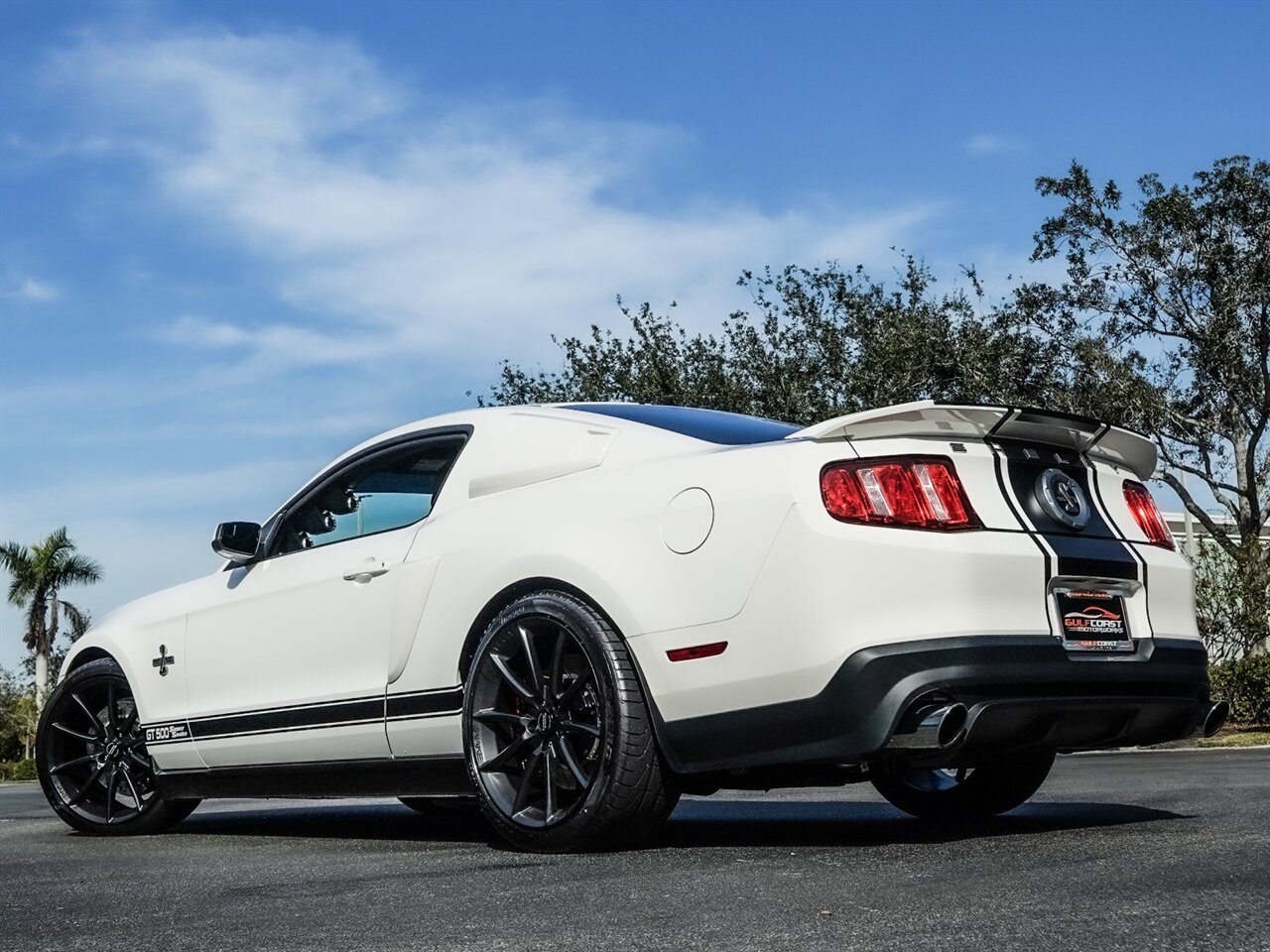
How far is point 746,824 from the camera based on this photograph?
5.92 m

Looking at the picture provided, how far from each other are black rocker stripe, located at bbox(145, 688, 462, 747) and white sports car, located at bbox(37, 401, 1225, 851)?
12 millimetres

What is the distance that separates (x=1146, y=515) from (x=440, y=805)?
11.0ft

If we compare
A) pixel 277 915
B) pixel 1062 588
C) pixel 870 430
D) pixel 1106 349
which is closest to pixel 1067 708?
pixel 1062 588

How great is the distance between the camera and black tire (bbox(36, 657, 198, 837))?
22.1ft

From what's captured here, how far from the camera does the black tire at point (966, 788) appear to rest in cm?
574

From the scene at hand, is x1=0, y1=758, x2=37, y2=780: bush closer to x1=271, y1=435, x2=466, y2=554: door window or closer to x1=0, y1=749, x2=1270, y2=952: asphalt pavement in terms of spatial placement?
x1=271, y1=435, x2=466, y2=554: door window

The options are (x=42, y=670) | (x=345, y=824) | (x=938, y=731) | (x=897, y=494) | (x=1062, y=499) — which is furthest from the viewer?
(x=42, y=670)

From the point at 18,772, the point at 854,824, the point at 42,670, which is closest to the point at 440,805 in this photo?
the point at 854,824

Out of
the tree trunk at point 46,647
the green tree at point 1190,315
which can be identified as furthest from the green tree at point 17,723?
the green tree at point 1190,315

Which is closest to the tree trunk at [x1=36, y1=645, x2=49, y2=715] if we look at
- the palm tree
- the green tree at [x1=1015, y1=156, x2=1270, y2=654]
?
the palm tree

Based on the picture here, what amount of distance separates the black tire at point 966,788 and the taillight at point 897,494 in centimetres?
153

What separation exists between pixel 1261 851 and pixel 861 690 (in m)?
1.19

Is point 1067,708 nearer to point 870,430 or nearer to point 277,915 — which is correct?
point 870,430

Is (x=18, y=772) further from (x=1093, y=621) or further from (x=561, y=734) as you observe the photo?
(x=1093, y=621)
